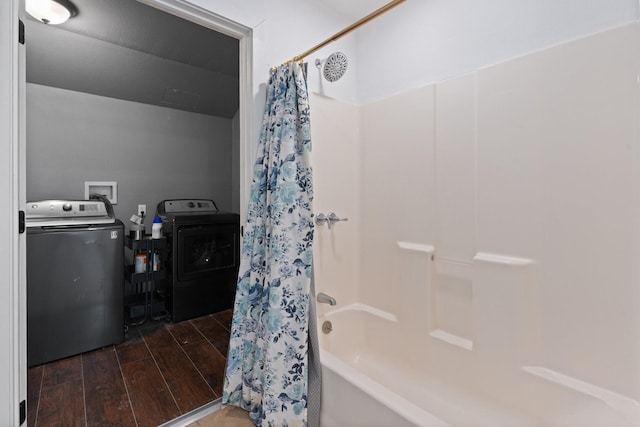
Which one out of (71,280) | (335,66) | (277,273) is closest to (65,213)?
(71,280)

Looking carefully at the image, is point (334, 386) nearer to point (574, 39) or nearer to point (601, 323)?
point (601, 323)

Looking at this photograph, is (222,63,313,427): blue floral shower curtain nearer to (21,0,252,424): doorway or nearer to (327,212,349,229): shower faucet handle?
(21,0,252,424): doorway

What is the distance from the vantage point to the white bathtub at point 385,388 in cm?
107

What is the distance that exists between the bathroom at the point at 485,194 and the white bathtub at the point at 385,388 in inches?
0.5

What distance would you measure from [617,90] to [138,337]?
319 centimetres

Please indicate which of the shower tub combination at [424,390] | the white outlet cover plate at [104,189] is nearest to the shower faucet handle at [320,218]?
the shower tub combination at [424,390]

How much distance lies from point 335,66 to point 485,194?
105 centimetres

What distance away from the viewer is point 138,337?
2.36 metres

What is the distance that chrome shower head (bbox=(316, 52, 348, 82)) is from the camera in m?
1.65

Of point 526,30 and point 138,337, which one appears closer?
point 526,30

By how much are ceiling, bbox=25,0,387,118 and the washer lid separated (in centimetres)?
113

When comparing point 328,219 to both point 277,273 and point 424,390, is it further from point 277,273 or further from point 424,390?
point 424,390

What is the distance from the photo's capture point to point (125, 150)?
2.92 meters
